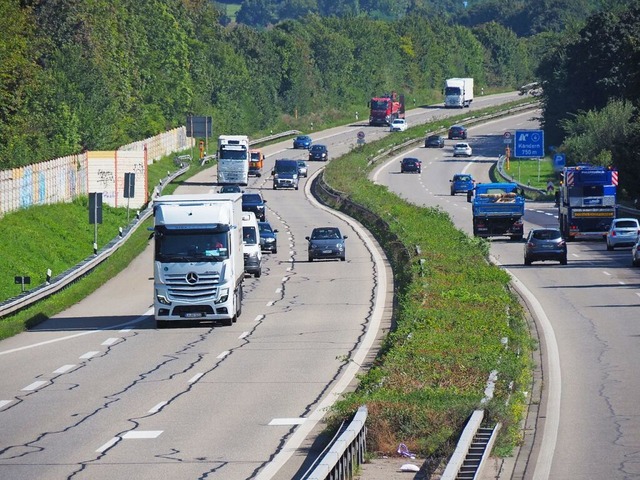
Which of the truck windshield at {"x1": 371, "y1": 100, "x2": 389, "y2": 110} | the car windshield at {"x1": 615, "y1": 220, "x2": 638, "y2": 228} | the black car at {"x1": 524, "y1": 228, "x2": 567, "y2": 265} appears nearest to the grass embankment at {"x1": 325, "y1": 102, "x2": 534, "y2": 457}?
the black car at {"x1": 524, "y1": 228, "x2": 567, "y2": 265}

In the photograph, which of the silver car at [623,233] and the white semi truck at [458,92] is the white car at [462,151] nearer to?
the white semi truck at [458,92]

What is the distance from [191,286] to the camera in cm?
3522

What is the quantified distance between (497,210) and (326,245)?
36.0ft

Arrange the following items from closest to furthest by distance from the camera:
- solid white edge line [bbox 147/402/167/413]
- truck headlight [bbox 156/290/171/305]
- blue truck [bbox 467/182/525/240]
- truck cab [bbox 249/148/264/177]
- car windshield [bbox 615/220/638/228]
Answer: solid white edge line [bbox 147/402/167/413], truck headlight [bbox 156/290/171/305], car windshield [bbox 615/220/638/228], blue truck [bbox 467/182/525/240], truck cab [bbox 249/148/264/177]

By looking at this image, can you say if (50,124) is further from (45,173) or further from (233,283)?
(233,283)

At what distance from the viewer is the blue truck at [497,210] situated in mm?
62906

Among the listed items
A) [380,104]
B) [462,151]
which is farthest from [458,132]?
[462,151]

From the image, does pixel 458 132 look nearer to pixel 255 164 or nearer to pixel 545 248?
pixel 255 164

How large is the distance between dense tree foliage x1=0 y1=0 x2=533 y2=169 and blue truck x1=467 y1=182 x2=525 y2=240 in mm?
23494

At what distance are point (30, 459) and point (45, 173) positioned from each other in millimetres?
48600

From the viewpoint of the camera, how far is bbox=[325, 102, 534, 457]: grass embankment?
59.0 feet

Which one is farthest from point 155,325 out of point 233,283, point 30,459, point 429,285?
point 30,459

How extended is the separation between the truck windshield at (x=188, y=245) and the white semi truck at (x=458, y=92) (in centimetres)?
13197

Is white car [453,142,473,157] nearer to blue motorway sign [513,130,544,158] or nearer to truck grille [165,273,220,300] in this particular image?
A: blue motorway sign [513,130,544,158]
